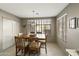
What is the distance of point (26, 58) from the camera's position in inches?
20.4

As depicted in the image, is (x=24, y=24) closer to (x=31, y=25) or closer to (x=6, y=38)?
(x=31, y=25)

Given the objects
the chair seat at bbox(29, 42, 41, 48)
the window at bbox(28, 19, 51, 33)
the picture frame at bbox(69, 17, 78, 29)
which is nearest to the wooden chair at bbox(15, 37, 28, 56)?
the chair seat at bbox(29, 42, 41, 48)

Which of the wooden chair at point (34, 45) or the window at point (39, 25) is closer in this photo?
the window at point (39, 25)

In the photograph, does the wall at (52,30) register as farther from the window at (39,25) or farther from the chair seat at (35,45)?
the chair seat at (35,45)

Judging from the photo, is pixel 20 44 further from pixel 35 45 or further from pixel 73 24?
pixel 73 24

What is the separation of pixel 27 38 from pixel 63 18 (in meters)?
0.72

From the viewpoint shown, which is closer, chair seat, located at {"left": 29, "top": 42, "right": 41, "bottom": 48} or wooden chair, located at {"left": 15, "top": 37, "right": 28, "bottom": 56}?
wooden chair, located at {"left": 15, "top": 37, "right": 28, "bottom": 56}

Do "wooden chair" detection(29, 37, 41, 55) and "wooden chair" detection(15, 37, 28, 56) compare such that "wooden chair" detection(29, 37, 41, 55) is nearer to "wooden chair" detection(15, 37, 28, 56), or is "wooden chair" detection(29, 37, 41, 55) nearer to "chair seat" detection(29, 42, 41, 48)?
"chair seat" detection(29, 42, 41, 48)

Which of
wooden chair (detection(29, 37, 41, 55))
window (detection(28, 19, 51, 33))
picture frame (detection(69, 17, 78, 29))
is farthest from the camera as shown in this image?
wooden chair (detection(29, 37, 41, 55))

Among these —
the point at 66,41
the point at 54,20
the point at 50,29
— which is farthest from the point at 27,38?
the point at 66,41

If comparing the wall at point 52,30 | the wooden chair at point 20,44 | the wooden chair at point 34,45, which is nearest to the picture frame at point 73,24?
the wall at point 52,30

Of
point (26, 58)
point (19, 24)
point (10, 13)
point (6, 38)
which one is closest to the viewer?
point (26, 58)

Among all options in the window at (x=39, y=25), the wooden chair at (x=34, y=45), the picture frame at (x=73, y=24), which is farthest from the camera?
the wooden chair at (x=34, y=45)

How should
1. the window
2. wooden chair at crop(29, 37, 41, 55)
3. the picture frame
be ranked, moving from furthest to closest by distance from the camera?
wooden chair at crop(29, 37, 41, 55) < the window < the picture frame
